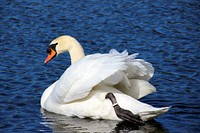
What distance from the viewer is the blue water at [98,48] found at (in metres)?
10.8

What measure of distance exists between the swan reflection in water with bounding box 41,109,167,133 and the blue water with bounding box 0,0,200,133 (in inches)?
0.6

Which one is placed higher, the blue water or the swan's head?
the swan's head

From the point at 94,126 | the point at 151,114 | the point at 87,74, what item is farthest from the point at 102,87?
the point at 151,114

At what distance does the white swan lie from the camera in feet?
34.0

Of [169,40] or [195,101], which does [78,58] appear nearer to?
[195,101]

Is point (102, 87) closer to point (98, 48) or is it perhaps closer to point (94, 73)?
point (94, 73)

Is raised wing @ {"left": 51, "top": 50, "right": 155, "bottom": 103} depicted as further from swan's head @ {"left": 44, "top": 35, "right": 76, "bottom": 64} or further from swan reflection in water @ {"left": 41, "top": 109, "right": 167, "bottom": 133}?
swan's head @ {"left": 44, "top": 35, "right": 76, "bottom": 64}

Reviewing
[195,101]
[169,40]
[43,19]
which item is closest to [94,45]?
[169,40]

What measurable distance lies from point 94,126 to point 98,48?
497 centimetres

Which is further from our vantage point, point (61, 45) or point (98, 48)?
point (98, 48)

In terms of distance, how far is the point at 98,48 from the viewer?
1535 cm

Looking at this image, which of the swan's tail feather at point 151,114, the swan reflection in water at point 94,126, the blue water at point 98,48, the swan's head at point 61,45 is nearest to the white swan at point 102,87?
the swan's tail feather at point 151,114

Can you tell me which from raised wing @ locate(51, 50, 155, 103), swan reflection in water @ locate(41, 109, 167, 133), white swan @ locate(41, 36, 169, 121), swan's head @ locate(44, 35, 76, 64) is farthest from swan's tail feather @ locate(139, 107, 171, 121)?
swan's head @ locate(44, 35, 76, 64)

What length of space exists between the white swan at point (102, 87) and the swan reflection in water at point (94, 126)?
0.10m
